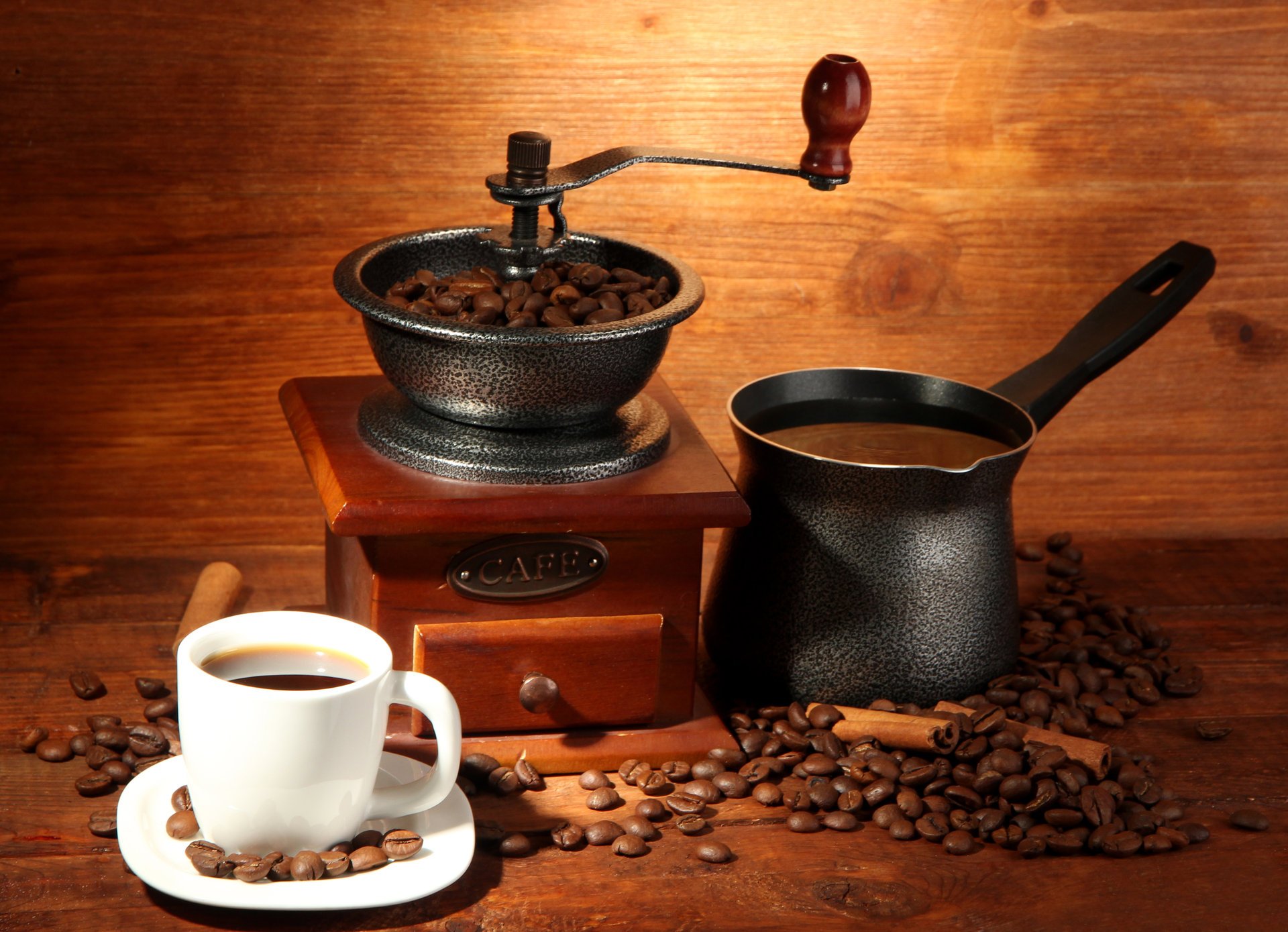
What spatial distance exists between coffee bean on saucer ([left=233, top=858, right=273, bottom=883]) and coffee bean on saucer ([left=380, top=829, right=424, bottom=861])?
8 centimetres

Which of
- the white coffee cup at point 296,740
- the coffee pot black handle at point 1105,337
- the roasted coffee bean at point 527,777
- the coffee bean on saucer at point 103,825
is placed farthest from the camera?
the coffee pot black handle at point 1105,337

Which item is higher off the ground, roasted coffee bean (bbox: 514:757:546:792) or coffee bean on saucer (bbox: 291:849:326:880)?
coffee bean on saucer (bbox: 291:849:326:880)

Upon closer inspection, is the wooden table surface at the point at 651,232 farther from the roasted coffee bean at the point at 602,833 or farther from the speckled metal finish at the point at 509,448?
the roasted coffee bean at the point at 602,833

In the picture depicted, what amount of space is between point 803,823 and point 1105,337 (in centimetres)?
62

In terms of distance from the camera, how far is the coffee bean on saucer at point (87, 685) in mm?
1334

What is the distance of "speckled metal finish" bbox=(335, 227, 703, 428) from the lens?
1.14 metres

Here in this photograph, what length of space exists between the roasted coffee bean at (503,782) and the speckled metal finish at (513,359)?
0.29m

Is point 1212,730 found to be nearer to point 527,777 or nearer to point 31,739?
point 527,777

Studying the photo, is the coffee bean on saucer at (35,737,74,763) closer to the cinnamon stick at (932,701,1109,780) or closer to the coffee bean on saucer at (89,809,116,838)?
the coffee bean on saucer at (89,809,116,838)

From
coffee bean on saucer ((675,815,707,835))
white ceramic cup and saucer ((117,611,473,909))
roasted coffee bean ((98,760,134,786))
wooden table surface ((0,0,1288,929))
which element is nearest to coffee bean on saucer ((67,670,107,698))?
wooden table surface ((0,0,1288,929))

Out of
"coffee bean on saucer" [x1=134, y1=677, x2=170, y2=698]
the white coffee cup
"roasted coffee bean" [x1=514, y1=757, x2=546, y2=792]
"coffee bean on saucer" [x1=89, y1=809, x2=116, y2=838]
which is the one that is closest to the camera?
the white coffee cup

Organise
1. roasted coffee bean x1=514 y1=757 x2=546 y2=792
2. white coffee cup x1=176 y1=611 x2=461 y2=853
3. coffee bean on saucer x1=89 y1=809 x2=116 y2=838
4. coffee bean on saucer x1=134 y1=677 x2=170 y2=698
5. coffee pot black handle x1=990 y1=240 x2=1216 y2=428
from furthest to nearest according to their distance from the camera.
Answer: coffee pot black handle x1=990 y1=240 x2=1216 y2=428 < coffee bean on saucer x1=134 y1=677 x2=170 y2=698 < roasted coffee bean x1=514 y1=757 x2=546 y2=792 < coffee bean on saucer x1=89 y1=809 x2=116 y2=838 < white coffee cup x1=176 y1=611 x2=461 y2=853

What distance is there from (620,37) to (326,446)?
616 millimetres

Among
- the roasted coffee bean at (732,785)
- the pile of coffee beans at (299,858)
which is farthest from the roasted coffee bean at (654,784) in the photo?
the pile of coffee beans at (299,858)
